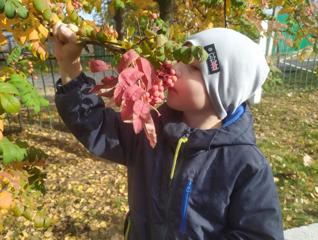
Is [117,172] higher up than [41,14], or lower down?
lower down

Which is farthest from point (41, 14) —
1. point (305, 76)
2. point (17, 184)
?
point (305, 76)

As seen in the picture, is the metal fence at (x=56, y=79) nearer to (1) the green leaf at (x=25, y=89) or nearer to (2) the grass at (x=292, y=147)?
(2) the grass at (x=292, y=147)

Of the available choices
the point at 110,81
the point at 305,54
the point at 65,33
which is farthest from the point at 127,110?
the point at 305,54

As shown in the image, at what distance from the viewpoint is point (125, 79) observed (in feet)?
3.15

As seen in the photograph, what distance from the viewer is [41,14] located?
4.29ft

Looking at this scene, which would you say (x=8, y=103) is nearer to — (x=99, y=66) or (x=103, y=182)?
(x=99, y=66)

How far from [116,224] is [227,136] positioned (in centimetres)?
232

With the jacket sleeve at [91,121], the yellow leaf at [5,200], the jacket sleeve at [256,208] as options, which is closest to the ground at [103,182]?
the yellow leaf at [5,200]

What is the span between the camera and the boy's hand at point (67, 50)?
120 cm

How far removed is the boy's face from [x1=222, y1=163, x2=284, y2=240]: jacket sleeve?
0.33m

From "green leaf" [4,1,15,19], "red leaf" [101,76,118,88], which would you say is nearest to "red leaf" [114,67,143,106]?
"red leaf" [101,76,118,88]

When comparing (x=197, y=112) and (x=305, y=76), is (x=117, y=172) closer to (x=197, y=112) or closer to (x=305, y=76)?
(x=197, y=112)

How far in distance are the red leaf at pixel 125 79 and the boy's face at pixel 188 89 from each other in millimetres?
350

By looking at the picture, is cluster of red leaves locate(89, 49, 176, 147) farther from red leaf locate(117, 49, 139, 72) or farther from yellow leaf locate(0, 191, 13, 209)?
yellow leaf locate(0, 191, 13, 209)
